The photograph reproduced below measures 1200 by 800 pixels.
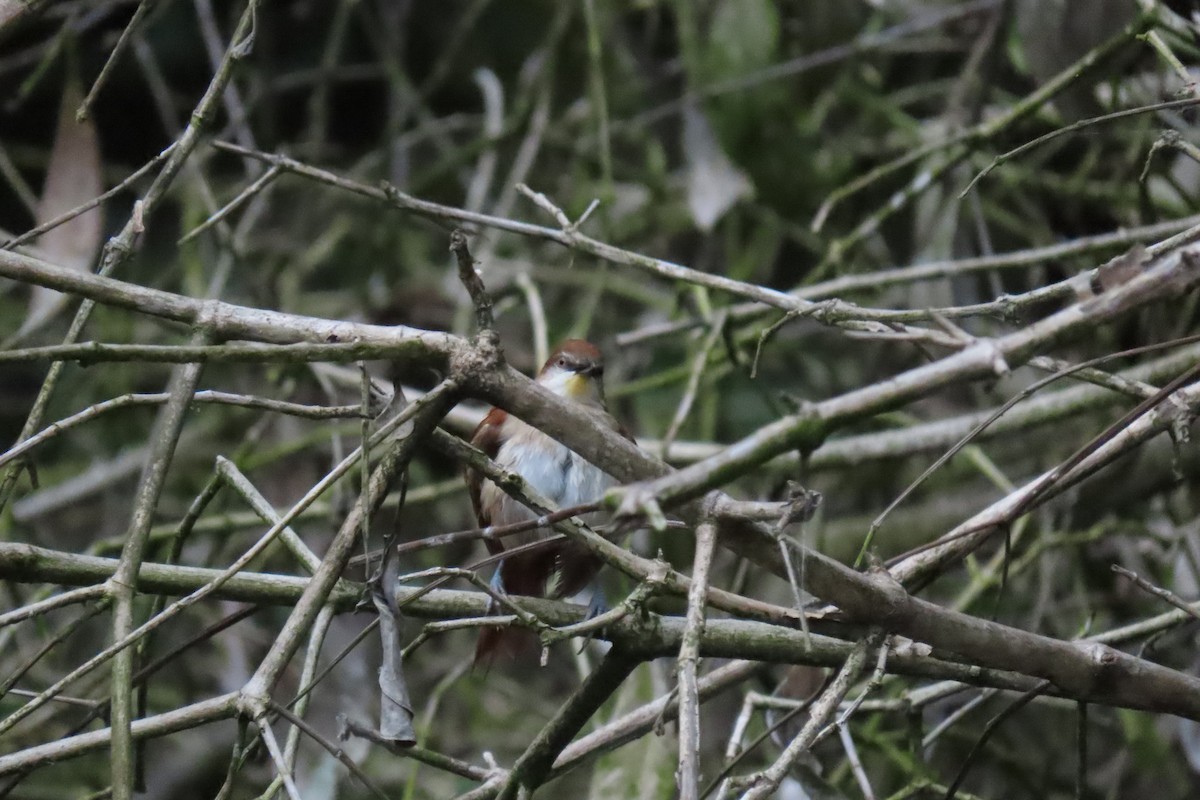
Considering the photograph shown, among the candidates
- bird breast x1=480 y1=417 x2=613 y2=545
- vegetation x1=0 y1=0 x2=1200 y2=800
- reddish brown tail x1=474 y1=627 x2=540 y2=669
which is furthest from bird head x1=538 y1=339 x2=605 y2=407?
reddish brown tail x1=474 y1=627 x2=540 y2=669

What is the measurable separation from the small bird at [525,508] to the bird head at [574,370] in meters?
0.32

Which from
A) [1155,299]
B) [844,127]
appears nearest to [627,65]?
[844,127]

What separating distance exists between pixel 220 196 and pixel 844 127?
2631 millimetres

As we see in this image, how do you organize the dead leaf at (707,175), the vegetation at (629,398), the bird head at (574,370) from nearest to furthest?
the vegetation at (629,398), the bird head at (574,370), the dead leaf at (707,175)

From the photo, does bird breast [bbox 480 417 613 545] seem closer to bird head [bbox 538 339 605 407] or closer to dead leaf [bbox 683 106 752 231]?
bird head [bbox 538 339 605 407]

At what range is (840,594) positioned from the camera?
182 centimetres

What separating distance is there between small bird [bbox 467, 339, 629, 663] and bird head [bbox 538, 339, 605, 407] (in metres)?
0.32

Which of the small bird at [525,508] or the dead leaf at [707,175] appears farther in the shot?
the dead leaf at [707,175]

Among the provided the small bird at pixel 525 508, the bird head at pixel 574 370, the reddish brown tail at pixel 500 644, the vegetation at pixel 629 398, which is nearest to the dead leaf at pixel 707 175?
the vegetation at pixel 629 398

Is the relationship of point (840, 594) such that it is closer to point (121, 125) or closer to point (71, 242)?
point (71, 242)

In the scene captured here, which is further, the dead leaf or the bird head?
the dead leaf

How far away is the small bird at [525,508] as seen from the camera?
10.4ft

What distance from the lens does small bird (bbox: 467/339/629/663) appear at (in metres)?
3.18

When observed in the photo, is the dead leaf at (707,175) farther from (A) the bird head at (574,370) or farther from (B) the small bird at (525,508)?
(B) the small bird at (525,508)
